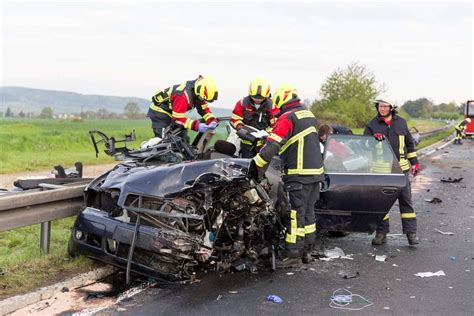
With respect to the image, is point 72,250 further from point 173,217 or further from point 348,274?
point 348,274

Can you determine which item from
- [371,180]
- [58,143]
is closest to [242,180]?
[371,180]

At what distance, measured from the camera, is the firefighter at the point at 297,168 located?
5805 millimetres

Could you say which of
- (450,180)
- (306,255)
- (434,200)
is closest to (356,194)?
(306,255)

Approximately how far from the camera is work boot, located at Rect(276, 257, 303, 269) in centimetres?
574

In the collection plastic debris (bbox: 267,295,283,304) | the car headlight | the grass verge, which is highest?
the car headlight

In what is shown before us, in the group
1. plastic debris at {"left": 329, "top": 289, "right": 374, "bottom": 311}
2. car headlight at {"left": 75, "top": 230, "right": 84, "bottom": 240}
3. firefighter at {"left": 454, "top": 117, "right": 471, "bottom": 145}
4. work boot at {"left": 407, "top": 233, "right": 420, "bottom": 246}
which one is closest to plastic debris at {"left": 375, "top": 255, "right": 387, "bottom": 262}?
work boot at {"left": 407, "top": 233, "right": 420, "bottom": 246}

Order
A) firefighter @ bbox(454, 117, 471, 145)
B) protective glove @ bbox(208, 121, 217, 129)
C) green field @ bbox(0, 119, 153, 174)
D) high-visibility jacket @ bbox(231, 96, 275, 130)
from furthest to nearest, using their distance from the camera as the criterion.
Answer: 1. firefighter @ bbox(454, 117, 471, 145)
2. green field @ bbox(0, 119, 153, 174)
3. high-visibility jacket @ bbox(231, 96, 275, 130)
4. protective glove @ bbox(208, 121, 217, 129)

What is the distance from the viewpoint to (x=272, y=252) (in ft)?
18.7

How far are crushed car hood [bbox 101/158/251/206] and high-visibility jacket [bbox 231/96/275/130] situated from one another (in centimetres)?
280

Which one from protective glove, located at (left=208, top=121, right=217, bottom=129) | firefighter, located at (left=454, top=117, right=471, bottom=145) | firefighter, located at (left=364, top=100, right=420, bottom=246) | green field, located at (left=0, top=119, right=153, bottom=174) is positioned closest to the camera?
firefighter, located at (left=364, top=100, right=420, bottom=246)

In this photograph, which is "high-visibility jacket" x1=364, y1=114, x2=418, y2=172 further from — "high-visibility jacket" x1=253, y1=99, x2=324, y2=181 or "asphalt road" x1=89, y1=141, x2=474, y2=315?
"high-visibility jacket" x1=253, y1=99, x2=324, y2=181

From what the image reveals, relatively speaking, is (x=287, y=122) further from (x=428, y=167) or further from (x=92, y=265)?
(x=428, y=167)

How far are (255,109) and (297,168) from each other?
2249 millimetres

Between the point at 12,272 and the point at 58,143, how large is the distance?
773 inches
